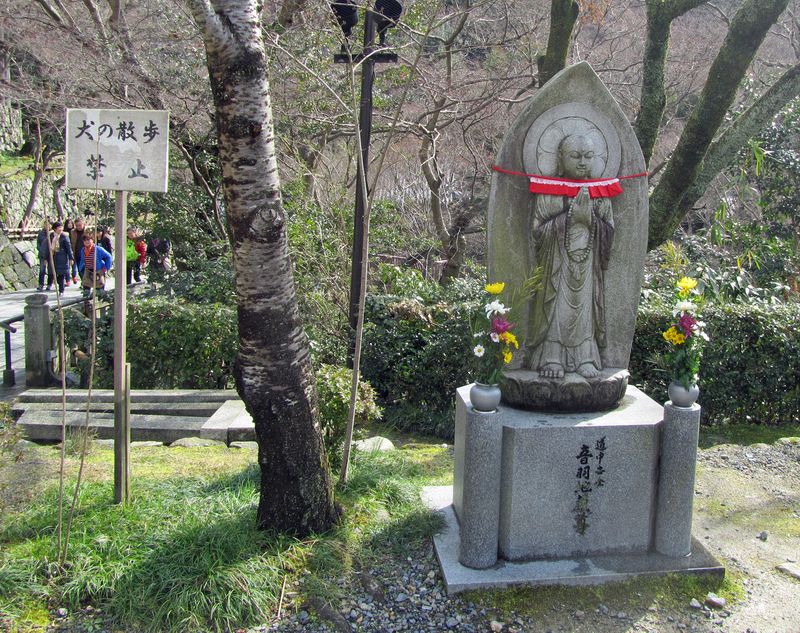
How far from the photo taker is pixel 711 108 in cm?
802

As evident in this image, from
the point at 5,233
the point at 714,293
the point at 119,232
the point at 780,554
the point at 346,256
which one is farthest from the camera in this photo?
the point at 5,233

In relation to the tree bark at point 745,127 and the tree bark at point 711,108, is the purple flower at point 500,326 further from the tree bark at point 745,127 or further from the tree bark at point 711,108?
the tree bark at point 745,127

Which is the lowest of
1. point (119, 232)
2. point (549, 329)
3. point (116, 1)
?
point (549, 329)

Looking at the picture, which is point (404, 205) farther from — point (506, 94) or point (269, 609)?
point (269, 609)

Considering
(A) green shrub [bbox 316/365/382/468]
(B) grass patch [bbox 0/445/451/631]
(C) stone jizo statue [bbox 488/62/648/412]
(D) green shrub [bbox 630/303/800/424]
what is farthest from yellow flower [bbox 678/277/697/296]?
(D) green shrub [bbox 630/303/800/424]

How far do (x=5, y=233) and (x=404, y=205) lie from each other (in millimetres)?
11747

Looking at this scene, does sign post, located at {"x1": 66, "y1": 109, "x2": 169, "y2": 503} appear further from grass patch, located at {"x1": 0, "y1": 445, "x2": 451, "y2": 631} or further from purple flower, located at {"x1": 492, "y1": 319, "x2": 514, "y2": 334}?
purple flower, located at {"x1": 492, "y1": 319, "x2": 514, "y2": 334}

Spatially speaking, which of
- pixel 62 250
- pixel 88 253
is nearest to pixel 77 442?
pixel 88 253

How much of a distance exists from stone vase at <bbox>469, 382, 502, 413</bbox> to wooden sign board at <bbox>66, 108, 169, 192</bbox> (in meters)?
2.31

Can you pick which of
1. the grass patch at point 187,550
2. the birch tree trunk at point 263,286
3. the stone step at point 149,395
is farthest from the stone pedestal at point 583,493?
the stone step at point 149,395

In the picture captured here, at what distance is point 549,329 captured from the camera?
4523 millimetres

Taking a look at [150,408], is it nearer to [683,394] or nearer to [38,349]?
[38,349]

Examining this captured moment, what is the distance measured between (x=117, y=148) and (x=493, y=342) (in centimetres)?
257

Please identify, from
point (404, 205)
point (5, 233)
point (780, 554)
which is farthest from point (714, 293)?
point (5, 233)
